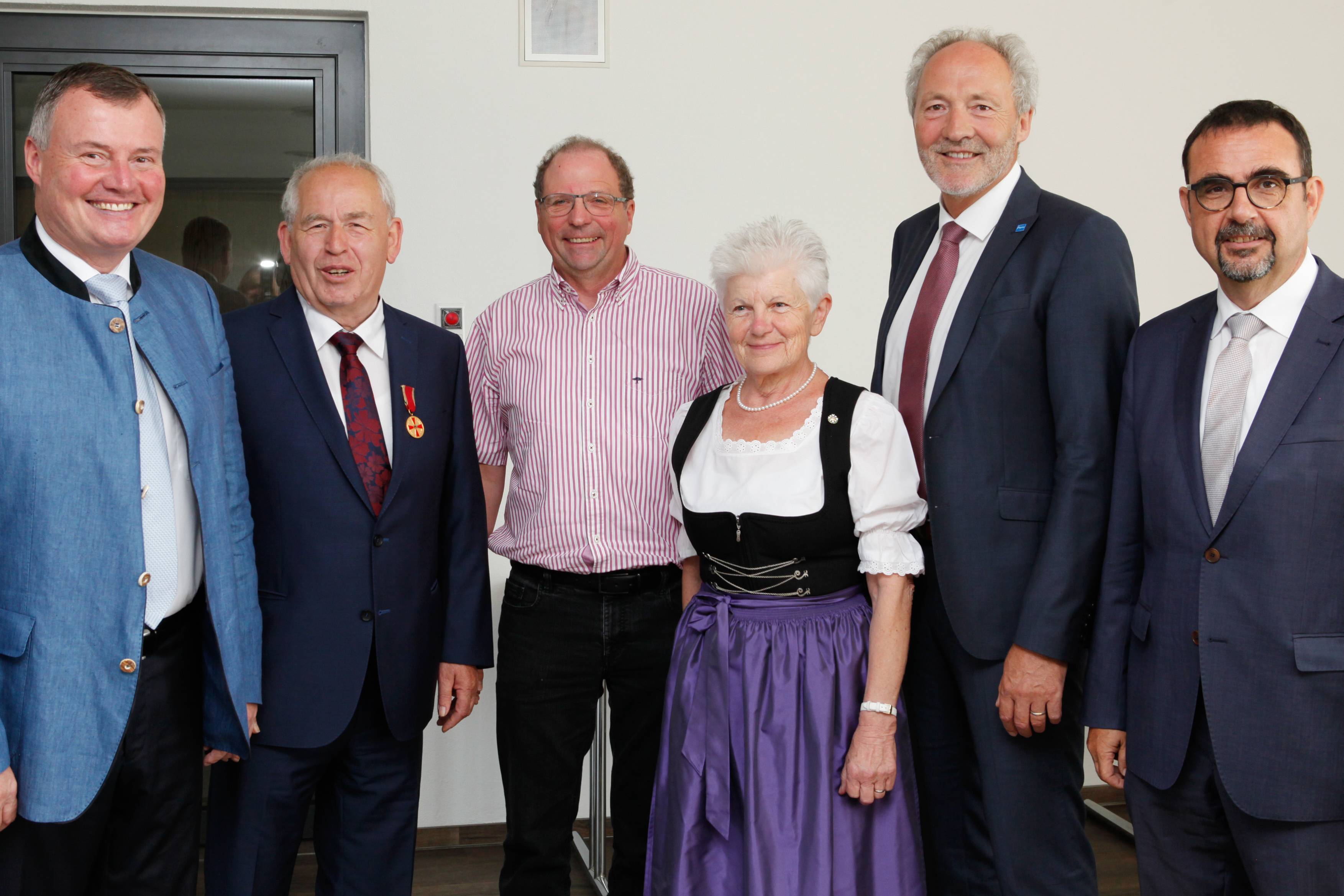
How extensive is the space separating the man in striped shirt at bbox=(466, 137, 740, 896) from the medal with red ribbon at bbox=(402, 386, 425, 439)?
0.36m

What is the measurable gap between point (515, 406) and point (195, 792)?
3.42 feet

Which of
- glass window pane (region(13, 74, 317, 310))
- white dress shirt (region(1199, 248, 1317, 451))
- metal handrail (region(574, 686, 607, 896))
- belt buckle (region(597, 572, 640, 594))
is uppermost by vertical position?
glass window pane (region(13, 74, 317, 310))

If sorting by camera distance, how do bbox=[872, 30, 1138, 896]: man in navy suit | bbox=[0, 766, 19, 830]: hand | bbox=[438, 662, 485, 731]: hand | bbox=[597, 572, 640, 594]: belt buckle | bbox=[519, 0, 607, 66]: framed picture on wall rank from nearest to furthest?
1. bbox=[0, 766, 19, 830]: hand
2. bbox=[872, 30, 1138, 896]: man in navy suit
3. bbox=[438, 662, 485, 731]: hand
4. bbox=[597, 572, 640, 594]: belt buckle
5. bbox=[519, 0, 607, 66]: framed picture on wall

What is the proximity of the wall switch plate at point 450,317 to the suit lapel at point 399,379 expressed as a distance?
4.04 feet

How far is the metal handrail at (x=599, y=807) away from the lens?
3.22 metres

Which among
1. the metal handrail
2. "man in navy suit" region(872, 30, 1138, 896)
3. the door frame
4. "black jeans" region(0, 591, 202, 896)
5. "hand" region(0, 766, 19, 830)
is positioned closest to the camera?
"hand" region(0, 766, 19, 830)

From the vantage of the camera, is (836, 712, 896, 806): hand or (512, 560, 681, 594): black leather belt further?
(512, 560, 681, 594): black leather belt

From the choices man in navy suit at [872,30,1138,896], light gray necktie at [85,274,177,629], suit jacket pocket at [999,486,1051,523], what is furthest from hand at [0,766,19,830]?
suit jacket pocket at [999,486,1051,523]

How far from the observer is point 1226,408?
5.66ft

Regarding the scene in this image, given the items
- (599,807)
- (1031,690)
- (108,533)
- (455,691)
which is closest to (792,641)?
(1031,690)

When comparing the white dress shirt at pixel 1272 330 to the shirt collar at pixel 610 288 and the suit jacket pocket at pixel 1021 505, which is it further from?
the shirt collar at pixel 610 288

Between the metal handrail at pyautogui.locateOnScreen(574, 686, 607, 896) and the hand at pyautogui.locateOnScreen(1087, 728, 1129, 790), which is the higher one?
the hand at pyautogui.locateOnScreen(1087, 728, 1129, 790)

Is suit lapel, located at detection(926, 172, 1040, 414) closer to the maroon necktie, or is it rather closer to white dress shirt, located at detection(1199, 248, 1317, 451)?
the maroon necktie

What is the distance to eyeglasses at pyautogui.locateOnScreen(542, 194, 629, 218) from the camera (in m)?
2.47
